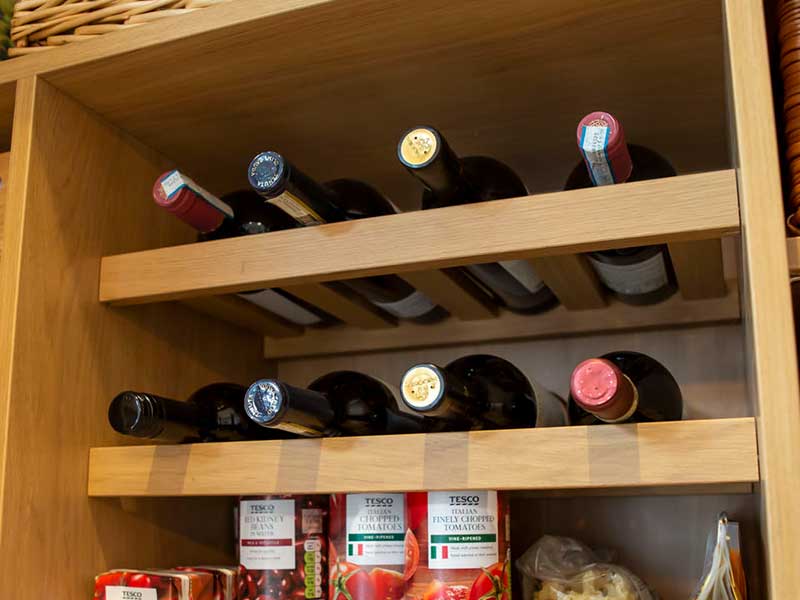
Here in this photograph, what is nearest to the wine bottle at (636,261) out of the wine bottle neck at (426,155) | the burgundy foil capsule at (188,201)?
the wine bottle neck at (426,155)

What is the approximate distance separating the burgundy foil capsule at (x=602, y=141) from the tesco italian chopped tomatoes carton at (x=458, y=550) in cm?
A: 31

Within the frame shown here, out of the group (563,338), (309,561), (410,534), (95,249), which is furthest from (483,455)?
(95,249)

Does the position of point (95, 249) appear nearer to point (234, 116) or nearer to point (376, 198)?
point (234, 116)

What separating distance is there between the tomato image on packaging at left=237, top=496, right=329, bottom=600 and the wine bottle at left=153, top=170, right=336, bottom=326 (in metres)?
0.26

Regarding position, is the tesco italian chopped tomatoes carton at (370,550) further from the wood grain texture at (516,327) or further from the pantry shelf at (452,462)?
the wood grain texture at (516,327)

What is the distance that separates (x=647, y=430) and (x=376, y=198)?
17.9 inches

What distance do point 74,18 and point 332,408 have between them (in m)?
0.50

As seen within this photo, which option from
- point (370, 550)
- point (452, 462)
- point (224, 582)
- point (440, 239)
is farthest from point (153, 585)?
point (440, 239)

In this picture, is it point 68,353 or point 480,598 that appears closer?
point 480,598

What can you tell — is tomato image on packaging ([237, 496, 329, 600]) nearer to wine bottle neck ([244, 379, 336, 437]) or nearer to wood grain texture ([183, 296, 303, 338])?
wine bottle neck ([244, 379, 336, 437])

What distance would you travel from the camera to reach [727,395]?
1.04 metres

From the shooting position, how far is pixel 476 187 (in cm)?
97

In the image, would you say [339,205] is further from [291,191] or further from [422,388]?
[422,388]

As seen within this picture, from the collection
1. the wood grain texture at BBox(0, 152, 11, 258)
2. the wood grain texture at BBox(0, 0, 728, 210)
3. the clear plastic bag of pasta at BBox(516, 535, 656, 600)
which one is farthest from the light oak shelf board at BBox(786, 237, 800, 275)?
the wood grain texture at BBox(0, 152, 11, 258)
